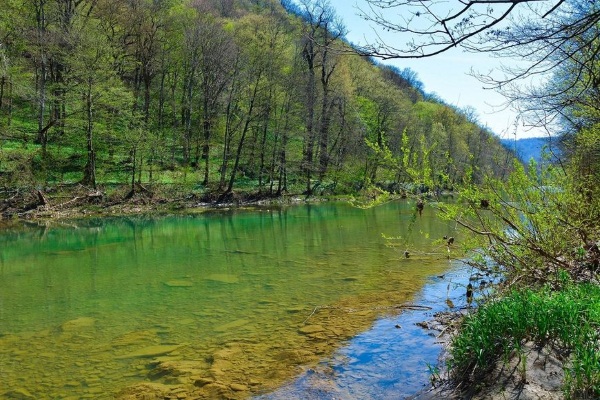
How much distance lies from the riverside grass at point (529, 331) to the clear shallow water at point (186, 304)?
1.67 m

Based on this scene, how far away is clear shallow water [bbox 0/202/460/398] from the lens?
5137 mm

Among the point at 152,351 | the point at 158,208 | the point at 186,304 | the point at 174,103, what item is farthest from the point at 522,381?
the point at 174,103

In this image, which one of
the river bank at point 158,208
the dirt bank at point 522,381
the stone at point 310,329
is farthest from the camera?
the stone at point 310,329

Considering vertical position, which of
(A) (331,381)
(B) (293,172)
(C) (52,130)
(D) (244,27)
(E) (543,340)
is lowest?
(A) (331,381)

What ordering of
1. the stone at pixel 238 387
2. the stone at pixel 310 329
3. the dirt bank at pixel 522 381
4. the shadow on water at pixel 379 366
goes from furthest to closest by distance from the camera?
the stone at pixel 310 329
the stone at pixel 238 387
the shadow on water at pixel 379 366
the dirt bank at pixel 522 381

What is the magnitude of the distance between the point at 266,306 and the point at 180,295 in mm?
1979

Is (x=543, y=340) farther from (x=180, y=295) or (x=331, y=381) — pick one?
(x=180, y=295)

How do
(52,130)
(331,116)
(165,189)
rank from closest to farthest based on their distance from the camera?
1. (165,189)
2. (52,130)
3. (331,116)

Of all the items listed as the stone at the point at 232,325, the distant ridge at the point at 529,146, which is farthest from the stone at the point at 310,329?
the distant ridge at the point at 529,146

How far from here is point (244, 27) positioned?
34.2 metres

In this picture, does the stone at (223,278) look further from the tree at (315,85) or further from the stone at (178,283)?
the tree at (315,85)

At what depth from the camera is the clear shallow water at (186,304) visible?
16.9 feet

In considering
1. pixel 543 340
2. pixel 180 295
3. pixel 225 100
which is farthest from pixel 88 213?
pixel 543 340

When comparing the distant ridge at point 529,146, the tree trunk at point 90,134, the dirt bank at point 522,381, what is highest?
the tree trunk at point 90,134
